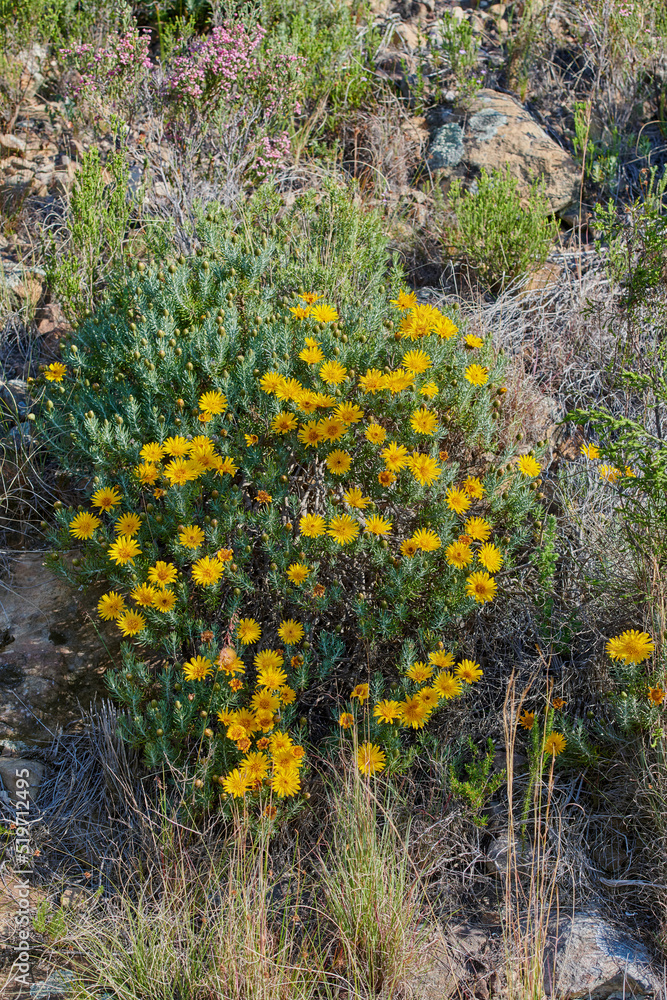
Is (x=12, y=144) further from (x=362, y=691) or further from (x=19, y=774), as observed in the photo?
(x=362, y=691)

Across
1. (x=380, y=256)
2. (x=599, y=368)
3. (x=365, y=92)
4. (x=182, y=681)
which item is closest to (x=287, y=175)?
(x=365, y=92)

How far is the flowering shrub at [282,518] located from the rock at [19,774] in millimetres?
467

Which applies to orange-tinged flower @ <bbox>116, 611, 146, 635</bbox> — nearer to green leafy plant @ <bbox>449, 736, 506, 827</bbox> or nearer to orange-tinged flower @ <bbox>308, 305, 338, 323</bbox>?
green leafy plant @ <bbox>449, 736, 506, 827</bbox>

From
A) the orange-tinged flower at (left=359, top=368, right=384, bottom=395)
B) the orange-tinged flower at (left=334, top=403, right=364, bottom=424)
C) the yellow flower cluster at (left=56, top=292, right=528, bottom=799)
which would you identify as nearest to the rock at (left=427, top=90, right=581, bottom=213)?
→ the yellow flower cluster at (left=56, top=292, right=528, bottom=799)

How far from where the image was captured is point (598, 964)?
2205 mm

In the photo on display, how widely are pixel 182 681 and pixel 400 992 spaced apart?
3.79 feet

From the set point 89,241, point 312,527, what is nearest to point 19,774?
point 312,527

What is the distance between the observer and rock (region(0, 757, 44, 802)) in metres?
2.69

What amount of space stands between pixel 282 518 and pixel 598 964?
5.79 feet

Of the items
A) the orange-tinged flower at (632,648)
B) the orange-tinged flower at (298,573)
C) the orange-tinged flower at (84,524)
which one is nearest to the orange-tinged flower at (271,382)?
the orange-tinged flower at (298,573)

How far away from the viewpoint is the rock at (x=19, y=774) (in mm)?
2689

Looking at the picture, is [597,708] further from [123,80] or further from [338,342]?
[123,80]

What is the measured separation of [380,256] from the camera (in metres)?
3.81

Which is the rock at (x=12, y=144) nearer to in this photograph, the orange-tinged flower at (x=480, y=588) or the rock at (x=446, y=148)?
the rock at (x=446, y=148)
